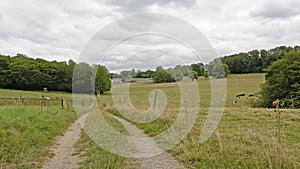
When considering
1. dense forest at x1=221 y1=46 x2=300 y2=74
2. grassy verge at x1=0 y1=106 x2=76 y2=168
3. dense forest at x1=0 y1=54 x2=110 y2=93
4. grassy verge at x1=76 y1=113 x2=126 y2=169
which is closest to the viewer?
grassy verge at x1=76 y1=113 x2=126 y2=169

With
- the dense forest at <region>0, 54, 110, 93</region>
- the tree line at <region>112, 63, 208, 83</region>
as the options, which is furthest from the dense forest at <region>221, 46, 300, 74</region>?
the tree line at <region>112, 63, 208, 83</region>

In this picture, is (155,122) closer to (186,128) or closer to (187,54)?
(186,128)

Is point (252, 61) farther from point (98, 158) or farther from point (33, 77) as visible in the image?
point (98, 158)

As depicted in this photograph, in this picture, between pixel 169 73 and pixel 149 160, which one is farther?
pixel 169 73

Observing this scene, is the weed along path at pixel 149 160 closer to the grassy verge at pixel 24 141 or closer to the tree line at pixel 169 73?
the grassy verge at pixel 24 141

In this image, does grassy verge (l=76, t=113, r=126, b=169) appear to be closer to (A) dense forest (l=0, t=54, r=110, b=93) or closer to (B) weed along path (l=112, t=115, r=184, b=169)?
(B) weed along path (l=112, t=115, r=184, b=169)

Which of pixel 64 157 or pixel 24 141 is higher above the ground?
pixel 24 141

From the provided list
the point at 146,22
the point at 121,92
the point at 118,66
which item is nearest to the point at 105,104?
the point at 121,92

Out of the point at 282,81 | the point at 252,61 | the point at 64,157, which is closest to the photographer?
the point at 64,157

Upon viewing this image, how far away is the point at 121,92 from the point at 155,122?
11.3 ft

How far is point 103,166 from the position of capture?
6.41m

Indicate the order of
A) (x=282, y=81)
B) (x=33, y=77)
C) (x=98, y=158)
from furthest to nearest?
(x=33, y=77)
(x=282, y=81)
(x=98, y=158)

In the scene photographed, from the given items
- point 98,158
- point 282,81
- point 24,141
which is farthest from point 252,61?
point 98,158

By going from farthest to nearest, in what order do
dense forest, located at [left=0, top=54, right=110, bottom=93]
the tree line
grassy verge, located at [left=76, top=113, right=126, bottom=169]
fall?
1. dense forest, located at [left=0, top=54, right=110, bottom=93]
2. the tree line
3. grassy verge, located at [left=76, top=113, right=126, bottom=169]
